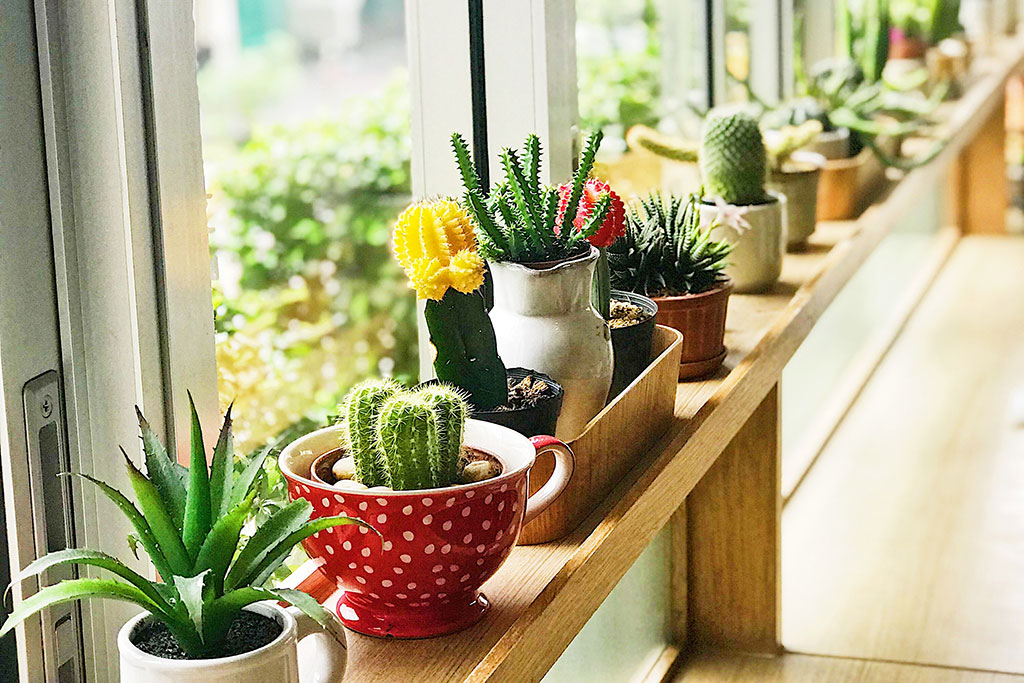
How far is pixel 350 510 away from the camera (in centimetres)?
76

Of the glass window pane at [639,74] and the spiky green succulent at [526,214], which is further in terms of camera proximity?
the glass window pane at [639,74]

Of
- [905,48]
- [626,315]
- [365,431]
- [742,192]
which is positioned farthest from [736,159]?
[905,48]

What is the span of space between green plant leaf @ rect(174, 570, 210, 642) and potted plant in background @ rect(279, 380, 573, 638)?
3.8 inches

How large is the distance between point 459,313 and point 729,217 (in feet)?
2.37

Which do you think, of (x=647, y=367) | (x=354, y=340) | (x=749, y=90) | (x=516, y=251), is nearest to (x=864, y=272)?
(x=749, y=90)

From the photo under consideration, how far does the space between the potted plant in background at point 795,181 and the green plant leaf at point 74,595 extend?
1.35 meters

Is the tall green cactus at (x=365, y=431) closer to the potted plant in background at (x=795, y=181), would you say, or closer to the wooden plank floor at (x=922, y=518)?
the wooden plank floor at (x=922, y=518)

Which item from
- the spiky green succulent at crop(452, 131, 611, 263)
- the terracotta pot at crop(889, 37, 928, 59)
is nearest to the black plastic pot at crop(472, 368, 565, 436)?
the spiky green succulent at crop(452, 131, 611, 263)

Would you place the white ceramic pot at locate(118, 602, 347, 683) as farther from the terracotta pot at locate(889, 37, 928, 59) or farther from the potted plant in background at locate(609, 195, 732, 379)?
the terracotta pot at locate(889, 37, 928, 59)

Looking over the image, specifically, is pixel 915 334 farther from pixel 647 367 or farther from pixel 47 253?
pixel 47 253

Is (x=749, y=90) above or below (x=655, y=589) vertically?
above

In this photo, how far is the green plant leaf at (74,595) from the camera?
62 cm

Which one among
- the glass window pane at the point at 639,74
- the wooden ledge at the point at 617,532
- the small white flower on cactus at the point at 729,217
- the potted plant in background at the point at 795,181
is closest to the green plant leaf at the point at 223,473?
the wooden ledge at the point at 617,532

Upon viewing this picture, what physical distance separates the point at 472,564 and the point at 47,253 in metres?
0.31
